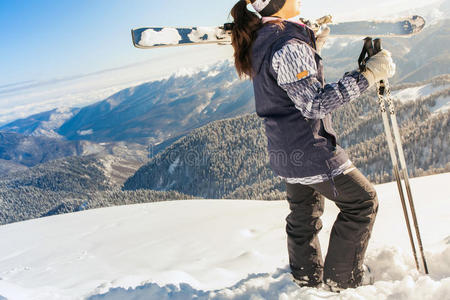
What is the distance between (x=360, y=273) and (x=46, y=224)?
26.8 feet

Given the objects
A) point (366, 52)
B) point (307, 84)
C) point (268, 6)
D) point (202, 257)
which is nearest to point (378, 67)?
point (366, 52)

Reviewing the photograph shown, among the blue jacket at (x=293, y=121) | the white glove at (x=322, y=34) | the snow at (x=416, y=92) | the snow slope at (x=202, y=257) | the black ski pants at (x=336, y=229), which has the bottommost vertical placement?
the snow at (x=416, y=92)

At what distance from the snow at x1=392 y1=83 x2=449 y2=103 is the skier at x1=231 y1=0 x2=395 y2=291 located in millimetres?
122345

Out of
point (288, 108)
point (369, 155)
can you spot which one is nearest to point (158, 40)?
point (288, 108)

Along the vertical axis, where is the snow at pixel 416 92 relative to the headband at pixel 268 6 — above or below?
below

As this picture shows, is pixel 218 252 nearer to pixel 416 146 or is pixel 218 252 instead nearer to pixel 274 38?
pixel 274 38

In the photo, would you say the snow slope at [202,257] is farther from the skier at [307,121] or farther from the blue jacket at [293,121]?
the blue jacket at [293,121]

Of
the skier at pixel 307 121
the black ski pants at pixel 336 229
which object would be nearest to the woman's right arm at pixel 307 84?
the skier at pixel 307 121

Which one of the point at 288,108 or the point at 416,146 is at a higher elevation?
the point at 288,108

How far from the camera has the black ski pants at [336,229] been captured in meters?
2.14

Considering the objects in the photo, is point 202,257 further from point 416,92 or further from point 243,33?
point 416,92

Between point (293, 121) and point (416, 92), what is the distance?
437 feet

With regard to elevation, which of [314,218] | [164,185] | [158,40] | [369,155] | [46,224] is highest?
[158,40]

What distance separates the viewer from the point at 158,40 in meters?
2.61
